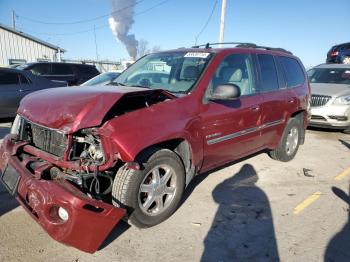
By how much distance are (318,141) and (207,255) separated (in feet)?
19.3

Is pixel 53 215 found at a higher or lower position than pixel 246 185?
higher

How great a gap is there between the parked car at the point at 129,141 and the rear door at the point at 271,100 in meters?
0.05

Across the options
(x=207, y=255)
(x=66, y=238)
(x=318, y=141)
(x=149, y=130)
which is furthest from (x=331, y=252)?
(x=318, y=141)

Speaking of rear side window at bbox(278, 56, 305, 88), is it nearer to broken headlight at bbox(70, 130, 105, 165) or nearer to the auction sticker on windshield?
the auction sticker on windshield

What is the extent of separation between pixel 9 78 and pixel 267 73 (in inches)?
272

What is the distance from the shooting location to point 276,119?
5133 mm

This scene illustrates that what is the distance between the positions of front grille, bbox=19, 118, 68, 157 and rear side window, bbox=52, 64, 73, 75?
9649mm

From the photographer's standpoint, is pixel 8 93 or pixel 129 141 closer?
pixel 129 141

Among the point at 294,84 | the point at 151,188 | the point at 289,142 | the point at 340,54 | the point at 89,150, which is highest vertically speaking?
the point at 340,54

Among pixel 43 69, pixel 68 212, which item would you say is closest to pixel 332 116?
pixel 68 212

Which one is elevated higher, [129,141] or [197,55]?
[197,55]

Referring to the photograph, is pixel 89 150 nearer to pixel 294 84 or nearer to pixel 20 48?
pixel 294 84

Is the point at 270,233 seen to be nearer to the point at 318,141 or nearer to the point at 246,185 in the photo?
the point at 246,185

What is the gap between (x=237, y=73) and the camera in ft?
14.6
